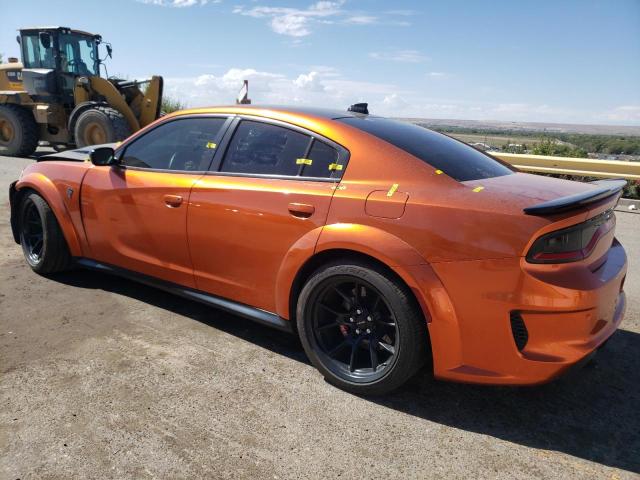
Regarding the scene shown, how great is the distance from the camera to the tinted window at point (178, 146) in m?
3.49

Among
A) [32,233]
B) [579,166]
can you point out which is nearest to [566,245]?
[32,233]

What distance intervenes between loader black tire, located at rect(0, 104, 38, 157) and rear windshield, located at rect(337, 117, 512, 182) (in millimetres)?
12583

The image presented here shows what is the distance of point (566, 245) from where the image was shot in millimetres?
2326

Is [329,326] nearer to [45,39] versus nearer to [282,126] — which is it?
[282,126]

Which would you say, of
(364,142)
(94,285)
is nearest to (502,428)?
(364,142)

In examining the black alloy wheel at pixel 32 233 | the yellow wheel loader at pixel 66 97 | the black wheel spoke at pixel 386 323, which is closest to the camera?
the black wheel spoke at pixel 386 323

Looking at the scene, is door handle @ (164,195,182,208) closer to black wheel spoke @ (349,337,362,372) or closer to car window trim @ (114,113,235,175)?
car window trim @ (114,113,235,175)

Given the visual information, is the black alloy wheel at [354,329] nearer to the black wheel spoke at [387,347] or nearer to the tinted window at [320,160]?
the black wheel spoke at [387,347]

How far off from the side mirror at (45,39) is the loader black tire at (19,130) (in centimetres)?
211

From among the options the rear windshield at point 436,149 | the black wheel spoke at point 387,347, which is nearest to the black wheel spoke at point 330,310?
the black wheel spoke at point 387,347

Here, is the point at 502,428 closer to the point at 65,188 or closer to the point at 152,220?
the point at 152,220

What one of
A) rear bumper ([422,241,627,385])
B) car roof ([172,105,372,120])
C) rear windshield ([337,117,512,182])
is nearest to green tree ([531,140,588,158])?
rear windshield ([337,117,512,182])

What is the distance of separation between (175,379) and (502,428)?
5.83 feet

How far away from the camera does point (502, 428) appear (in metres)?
2.56
